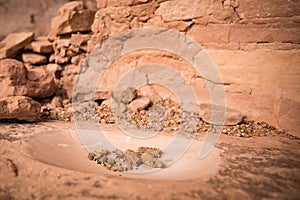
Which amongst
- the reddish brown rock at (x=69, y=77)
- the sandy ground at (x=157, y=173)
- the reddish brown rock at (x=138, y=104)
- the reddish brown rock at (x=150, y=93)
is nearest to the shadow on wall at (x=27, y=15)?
the reddish brown rock at (x=69, y=77)

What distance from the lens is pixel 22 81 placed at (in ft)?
8.39

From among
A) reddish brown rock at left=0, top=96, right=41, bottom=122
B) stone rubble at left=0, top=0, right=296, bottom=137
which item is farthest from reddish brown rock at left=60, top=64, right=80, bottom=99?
reddish brown rock at left=0, top=96, right=41, bottom=122

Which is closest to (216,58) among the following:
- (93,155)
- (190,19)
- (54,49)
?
(190,19)

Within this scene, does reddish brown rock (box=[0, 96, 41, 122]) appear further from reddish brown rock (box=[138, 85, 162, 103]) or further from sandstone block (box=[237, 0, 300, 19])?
sandstone block (box=[237, 0, 300, 19])

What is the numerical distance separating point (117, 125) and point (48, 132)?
664 mm

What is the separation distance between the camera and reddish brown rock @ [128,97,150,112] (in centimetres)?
252

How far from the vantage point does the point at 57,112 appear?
267 centimetres

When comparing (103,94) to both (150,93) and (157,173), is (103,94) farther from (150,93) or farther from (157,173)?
(157,173)

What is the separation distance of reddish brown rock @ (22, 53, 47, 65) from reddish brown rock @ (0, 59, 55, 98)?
730 mm

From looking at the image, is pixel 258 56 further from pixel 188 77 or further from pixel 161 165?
pixel 161 165

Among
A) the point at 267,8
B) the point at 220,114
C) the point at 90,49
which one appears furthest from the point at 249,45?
the point at 90,49

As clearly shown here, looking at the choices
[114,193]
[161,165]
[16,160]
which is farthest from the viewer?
[161,165]

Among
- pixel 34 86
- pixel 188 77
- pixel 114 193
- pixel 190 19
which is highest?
pixel 190 19

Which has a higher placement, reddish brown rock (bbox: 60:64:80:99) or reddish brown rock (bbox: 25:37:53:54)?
reddish brown rock (bbox: 25:37:53:54)
